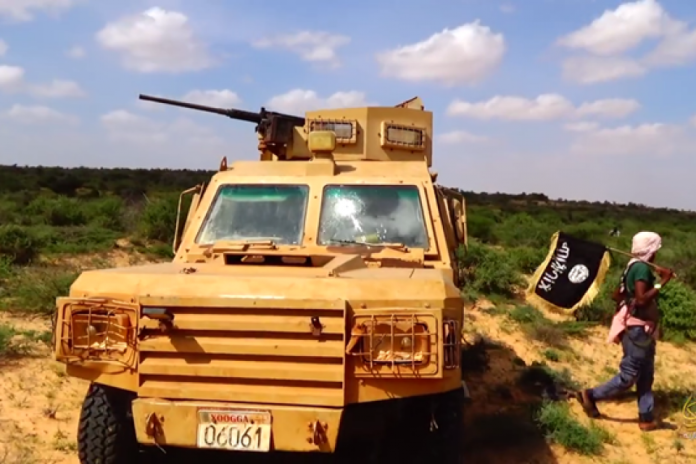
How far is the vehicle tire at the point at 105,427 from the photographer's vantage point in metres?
4.44

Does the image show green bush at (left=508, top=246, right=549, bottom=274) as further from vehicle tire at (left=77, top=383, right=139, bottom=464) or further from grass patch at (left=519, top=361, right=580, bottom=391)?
vehicle tire at (left=77, top=383, right=139, bottom=464)

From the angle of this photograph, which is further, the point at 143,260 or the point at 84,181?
the point at 84,181

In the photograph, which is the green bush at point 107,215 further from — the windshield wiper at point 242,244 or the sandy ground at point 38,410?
the windshield wiper at point 242,244

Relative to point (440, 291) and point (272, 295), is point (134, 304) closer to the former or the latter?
point (272, 295)

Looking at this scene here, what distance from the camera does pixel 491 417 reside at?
20.3 ft

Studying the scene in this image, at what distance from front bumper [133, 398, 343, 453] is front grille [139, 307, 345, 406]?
0.04 meters

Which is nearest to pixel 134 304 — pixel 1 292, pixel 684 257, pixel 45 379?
pixel 45 379

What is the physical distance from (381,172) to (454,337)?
7.70ft

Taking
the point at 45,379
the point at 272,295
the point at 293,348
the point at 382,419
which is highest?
the point at 272,295

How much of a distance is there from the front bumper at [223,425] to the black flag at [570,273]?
5.51m

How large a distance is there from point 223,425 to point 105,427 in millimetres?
947

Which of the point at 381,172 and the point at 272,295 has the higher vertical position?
the point at 381,172

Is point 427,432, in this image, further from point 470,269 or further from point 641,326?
point 470,269

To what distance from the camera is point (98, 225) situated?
1518cm
